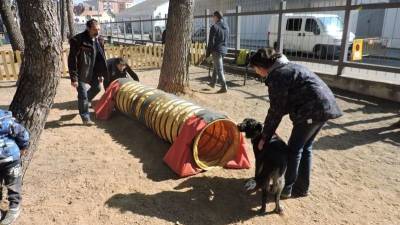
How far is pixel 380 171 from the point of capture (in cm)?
460

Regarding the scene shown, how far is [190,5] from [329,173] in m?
4.94

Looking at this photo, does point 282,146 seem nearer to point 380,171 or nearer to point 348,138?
point 380,171

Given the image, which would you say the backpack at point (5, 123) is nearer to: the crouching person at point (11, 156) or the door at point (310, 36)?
the crouching person at point (11, 156)

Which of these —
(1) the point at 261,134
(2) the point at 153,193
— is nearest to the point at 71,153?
(2) the point at 153,193

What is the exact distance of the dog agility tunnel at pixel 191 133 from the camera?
424cm

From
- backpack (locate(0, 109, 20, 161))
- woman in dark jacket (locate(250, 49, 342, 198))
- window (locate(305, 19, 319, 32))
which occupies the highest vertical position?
window (locate(305, 19, 319, 32))

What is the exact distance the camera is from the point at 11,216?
3.37 m

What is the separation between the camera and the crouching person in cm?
310

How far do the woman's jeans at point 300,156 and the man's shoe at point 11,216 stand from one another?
2785 millimetres

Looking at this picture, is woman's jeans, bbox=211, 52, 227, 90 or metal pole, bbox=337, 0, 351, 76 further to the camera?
woman's jeans, bbox=211, 52, 227, 90

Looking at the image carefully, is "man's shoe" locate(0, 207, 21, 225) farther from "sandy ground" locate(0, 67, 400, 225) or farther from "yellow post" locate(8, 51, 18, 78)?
"yellow post" locate(8, 51, 18, 78)

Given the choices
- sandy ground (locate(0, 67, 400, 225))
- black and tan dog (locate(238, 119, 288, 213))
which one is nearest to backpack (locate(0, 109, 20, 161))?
sandy ground (locate(0, 67, 400, 225))

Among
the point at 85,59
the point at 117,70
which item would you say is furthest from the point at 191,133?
the point at 117,70

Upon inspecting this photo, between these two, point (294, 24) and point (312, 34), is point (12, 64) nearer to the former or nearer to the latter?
point (294, 24)
